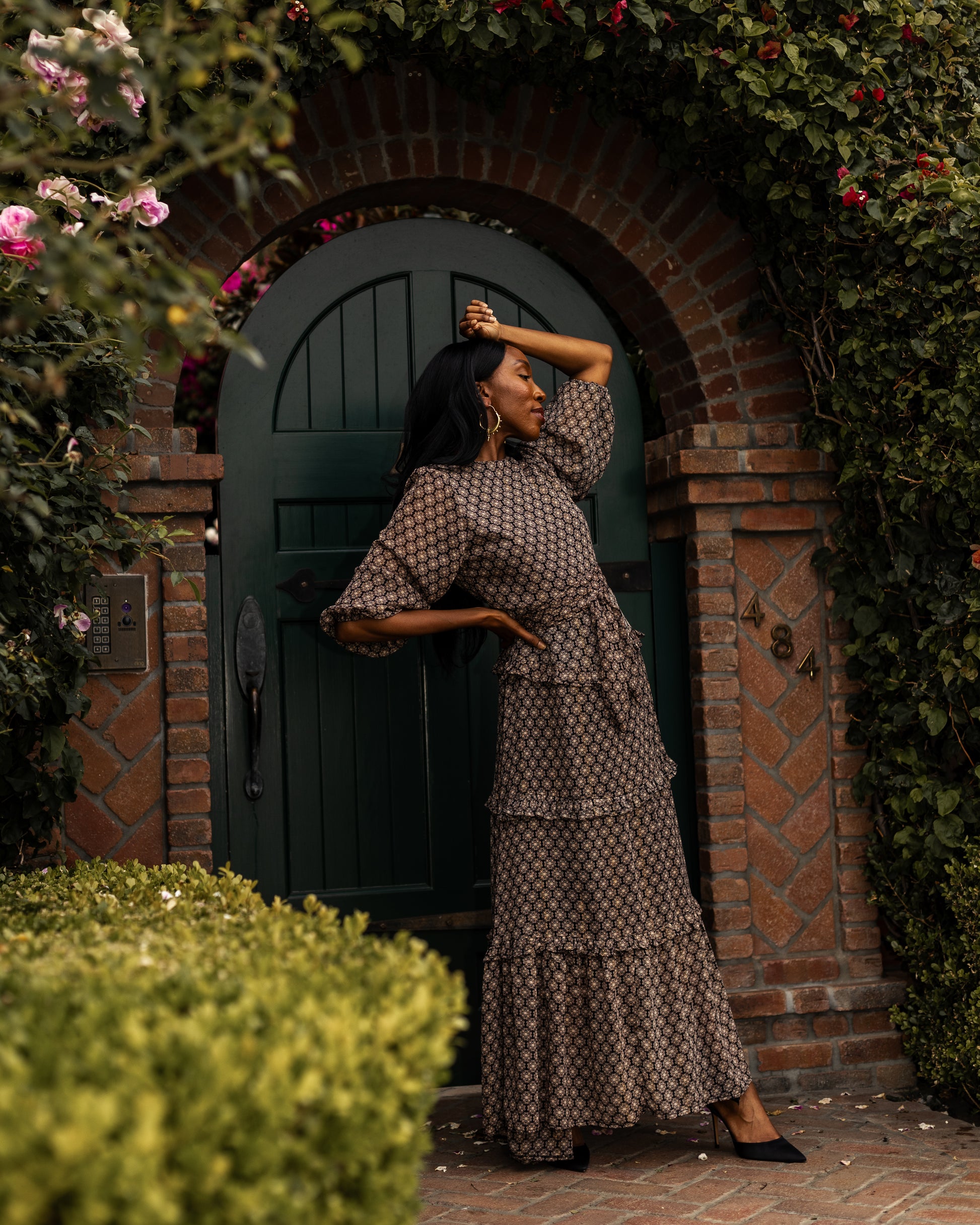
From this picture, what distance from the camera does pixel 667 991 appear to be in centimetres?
300

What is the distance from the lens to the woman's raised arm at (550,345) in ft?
10.3

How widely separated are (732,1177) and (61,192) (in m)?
2.69

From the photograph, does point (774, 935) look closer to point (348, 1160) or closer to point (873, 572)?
point (873, 572)

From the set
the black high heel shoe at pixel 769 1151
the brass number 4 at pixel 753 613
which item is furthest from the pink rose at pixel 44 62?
the black high heel shoe at pixel 769 1151

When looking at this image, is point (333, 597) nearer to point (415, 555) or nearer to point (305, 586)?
point (305, 586)

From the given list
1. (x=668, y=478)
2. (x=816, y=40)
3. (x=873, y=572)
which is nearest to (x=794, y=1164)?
(x=873, y=572)

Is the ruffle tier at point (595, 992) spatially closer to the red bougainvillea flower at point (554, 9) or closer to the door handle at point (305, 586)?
the door handle at point (305, 586)

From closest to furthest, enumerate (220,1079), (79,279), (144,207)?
(220,1079) → (79,279) → (144,207)

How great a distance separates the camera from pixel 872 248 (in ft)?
11.1

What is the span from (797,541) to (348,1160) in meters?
2.85

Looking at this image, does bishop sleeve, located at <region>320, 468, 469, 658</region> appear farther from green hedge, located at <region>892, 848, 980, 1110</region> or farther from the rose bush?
green hedge, located at <region>892, 848, 980, 1110</region>

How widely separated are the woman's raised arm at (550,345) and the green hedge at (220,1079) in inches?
75.9

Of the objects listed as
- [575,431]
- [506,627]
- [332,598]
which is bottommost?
[506,627]

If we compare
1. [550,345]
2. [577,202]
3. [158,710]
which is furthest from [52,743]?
[577,202]
